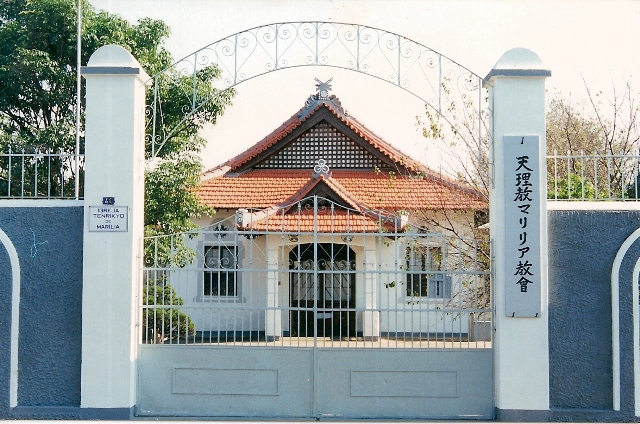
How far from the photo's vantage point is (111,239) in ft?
24.7

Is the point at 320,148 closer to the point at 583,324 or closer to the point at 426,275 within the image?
the point at 426,275

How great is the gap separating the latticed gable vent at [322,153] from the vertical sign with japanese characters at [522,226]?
416 inches

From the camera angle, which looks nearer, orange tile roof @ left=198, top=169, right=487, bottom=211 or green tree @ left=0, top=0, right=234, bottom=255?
green tree @ left=0, top=0, right=234, bottom=255

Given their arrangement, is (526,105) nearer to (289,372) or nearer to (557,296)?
(557,296)

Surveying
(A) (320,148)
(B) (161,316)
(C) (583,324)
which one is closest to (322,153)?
(A) (320,148)

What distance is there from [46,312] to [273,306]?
2218 mm

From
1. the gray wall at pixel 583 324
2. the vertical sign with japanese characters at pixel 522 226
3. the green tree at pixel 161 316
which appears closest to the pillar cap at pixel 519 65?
the vertical sign with japanese characters at pixel 522 226

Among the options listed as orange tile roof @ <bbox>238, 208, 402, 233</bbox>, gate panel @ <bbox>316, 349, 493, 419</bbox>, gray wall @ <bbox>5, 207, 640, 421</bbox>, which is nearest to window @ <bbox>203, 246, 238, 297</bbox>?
orange tile roof @ <bbox>238, 208, 402, 233</bbox>

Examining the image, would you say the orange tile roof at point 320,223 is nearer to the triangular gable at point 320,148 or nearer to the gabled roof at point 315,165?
the gabled roof at point 315,165

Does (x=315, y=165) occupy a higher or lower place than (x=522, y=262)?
higher

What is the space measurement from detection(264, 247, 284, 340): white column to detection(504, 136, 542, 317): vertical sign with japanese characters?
225 centimetres

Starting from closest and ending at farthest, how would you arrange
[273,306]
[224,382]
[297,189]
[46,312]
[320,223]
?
[46,312], [224,382], [273,306], [320,223], [297,189]

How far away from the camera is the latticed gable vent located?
18094mm

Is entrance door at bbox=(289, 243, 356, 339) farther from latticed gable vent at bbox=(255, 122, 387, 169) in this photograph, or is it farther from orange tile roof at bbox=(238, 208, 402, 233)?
latticed gable vent at bbox=(255, 122, 387, 169)
